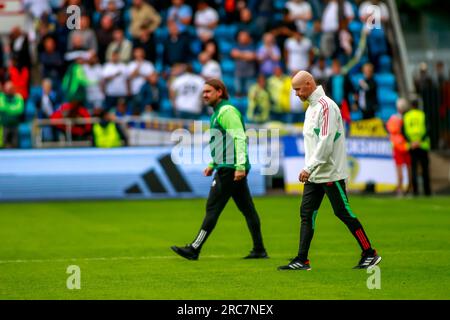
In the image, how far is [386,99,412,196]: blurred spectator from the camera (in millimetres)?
27766

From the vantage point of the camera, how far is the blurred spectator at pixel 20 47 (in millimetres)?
31166

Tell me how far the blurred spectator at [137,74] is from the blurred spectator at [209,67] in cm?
136

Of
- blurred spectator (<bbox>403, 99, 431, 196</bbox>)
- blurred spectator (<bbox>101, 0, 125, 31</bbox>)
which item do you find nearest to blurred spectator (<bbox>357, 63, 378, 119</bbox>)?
blurred spectator (<bbox>403, 99, 431, 196</bbox>)

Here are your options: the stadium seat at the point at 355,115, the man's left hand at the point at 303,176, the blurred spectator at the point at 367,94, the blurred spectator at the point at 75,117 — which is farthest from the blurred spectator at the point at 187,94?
the man's left hand at the point at 303,176

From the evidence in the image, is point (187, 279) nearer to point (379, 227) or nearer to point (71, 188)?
point (379, 227)

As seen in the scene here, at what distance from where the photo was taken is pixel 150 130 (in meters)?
29.7

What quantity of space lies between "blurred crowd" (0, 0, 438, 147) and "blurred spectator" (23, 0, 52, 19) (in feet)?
0.09

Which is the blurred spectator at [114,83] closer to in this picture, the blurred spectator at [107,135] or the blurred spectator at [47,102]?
the blurred spectator at [47,102]

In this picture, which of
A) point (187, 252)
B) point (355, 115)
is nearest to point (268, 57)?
point (355, 115)

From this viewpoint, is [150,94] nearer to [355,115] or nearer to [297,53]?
[297,53]

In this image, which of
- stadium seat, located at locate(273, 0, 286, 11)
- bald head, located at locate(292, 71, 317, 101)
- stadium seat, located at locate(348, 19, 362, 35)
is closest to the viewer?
bald head, located at locate(292, 71, 317, 101)

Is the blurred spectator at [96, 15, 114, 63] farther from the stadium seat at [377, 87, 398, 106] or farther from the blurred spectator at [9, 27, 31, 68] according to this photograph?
the stadium seat at [377, 87, 398, 106]
